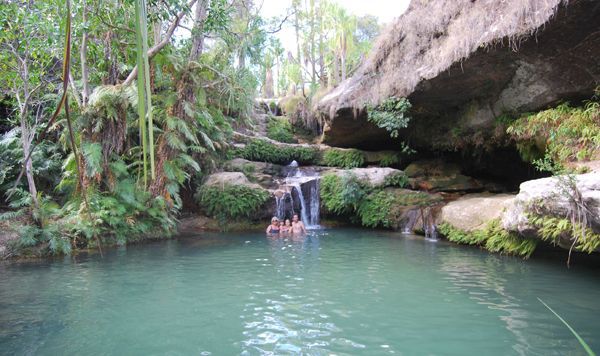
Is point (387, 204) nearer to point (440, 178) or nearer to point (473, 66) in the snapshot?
point (440, 178)

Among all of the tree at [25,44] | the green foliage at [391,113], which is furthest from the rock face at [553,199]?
the tree at [25,44]

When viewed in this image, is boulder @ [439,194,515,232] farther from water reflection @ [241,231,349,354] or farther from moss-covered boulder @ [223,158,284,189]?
moss-covered boulder @ [223,158,284,189]

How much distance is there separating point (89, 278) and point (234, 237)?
5.30 meters

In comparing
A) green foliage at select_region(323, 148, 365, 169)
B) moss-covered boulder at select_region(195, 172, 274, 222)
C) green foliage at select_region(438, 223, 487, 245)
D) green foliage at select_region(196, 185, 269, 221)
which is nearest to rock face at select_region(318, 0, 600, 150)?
green foliage at select_region(323, 148, 365, 169)

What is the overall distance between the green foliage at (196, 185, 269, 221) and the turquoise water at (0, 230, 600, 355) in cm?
451

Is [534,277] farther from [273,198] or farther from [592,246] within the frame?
[273,198]

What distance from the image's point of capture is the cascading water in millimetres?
14148

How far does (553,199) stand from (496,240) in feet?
8.33

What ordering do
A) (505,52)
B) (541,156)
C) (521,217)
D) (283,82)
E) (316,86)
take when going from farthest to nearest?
(283,82) → (316,86) → (541,156) → (505,52) → (521,217)

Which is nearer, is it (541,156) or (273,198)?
(541,156)

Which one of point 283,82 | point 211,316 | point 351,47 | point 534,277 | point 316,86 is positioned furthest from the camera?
point 283,82

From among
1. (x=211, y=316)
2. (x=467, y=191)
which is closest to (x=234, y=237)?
(x=211, y=316)

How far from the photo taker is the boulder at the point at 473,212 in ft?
32.7

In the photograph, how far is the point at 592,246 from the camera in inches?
251
